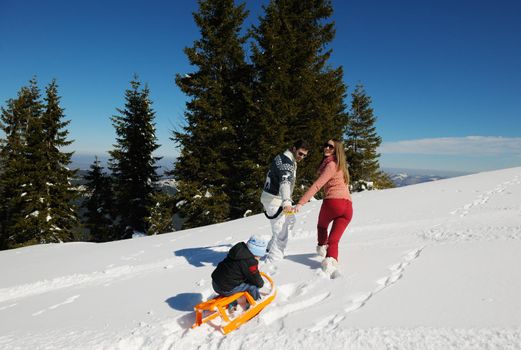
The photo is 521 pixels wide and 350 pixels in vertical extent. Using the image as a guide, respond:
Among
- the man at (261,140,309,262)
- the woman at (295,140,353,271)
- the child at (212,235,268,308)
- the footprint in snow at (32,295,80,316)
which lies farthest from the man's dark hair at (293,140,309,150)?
the footprint in snow at (32,295,80,316)

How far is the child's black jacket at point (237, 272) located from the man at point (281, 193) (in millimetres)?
1119

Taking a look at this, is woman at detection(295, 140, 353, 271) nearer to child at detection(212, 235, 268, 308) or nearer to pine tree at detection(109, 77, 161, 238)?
child at detection(212, 235, 268, 308)

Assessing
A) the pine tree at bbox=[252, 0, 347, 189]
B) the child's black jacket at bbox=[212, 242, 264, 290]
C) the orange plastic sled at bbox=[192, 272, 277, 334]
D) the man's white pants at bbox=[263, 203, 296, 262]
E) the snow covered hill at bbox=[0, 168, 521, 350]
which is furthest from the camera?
the pine tree at bbox=[252, 0, 347, 189]

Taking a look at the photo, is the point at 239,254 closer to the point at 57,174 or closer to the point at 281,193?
the point at 281,193

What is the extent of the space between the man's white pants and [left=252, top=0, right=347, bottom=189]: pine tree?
11093 millimetres

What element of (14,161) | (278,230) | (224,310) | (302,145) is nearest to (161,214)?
(14,161)

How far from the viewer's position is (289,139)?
57.7ft

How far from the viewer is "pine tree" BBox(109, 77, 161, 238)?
72.9 feet

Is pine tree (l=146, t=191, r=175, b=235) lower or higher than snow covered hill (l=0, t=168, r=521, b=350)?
higher

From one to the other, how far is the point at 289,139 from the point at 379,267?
45.1 ft

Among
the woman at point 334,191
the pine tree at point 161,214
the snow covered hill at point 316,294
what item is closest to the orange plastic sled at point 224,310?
the snow covered hill at point 316,294

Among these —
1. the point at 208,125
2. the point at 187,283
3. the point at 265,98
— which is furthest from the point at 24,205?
the point at 187,283

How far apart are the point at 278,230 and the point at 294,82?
1422 cm

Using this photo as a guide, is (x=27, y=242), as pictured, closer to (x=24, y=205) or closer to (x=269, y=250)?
(x=24, y=205)
